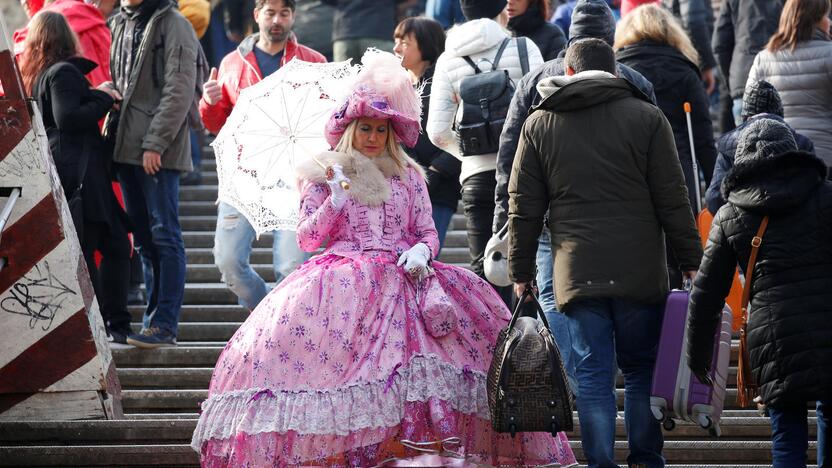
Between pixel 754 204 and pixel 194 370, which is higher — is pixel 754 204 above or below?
above

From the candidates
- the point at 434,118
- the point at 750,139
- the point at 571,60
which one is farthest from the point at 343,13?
the point at 750,139

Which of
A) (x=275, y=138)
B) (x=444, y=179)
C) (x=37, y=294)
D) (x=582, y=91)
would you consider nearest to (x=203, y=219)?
(x=444, y=179)

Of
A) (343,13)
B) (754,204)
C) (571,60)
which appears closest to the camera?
(754,204)

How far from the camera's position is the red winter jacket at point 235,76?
30.8 feet

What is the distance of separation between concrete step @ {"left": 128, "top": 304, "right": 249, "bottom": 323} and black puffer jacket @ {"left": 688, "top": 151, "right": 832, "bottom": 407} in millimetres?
3937

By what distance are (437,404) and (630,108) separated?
1492mm

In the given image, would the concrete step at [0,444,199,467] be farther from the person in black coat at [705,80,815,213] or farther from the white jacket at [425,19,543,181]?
the person in black coat at [705,80,815,213]

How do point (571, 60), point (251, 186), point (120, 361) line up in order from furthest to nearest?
point (120, 361) < point (251, 186) < point (571, 60)

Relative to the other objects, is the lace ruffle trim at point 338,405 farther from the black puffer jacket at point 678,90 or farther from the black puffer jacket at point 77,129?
the black puffer jacket at point 77,129

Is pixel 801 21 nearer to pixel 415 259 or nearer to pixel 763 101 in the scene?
pixel 763 101

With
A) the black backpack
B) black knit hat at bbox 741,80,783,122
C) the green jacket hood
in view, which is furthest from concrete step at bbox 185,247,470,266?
the green jacket hood

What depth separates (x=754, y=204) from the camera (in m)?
6.33

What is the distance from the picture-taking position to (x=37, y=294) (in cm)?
790

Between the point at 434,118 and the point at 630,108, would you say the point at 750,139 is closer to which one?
the point at 630,108
